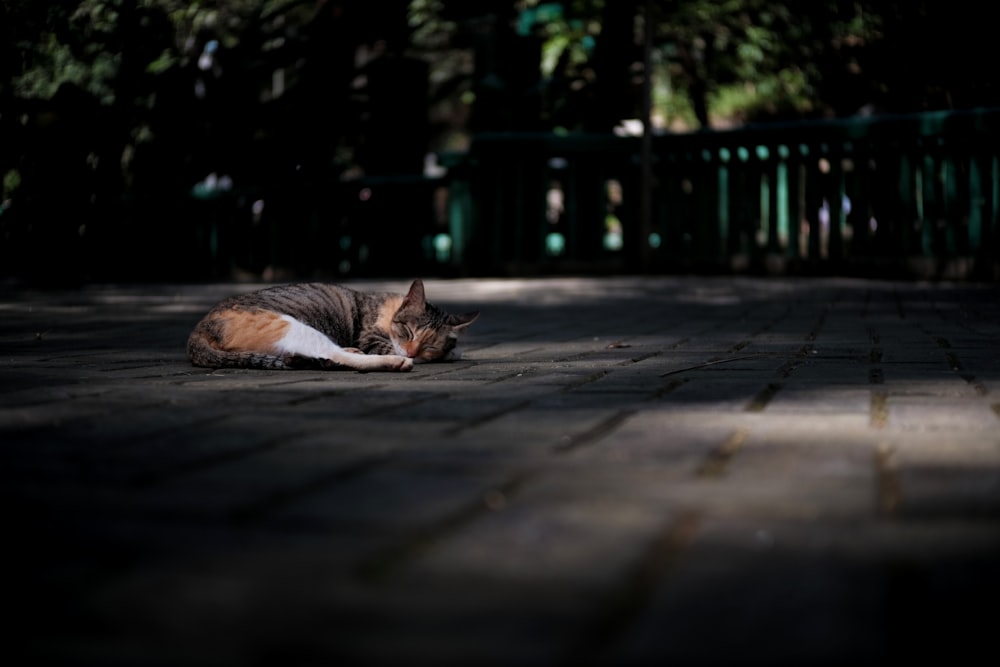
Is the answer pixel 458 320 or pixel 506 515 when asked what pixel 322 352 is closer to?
pixel 458 320

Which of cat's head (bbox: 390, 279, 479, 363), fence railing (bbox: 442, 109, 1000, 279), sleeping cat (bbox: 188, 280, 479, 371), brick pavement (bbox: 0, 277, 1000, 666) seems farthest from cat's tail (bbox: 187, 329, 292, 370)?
fence railing (bbox: 442, 109, 1000, 279)

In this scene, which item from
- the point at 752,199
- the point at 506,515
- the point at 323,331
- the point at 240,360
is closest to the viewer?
the point at 506,515

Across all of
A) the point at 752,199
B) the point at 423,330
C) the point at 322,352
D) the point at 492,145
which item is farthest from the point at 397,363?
the point at 492,145

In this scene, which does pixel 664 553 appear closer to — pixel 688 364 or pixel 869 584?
pixel 869 584

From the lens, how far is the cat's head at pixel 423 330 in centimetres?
498

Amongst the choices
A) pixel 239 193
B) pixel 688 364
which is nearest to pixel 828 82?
pixel 239 193

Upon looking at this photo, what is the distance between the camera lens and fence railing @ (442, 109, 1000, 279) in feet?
29.5

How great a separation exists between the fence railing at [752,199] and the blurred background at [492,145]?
2 centimetres

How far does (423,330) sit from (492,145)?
6.15 metres

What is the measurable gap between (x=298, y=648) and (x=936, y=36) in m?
10.8

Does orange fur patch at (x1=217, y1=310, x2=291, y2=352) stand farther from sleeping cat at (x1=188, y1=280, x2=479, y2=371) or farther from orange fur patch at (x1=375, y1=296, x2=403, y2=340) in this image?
orange fur patch at (x1=375, y1=296, x2=403, y2=340)

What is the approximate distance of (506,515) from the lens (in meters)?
2.00

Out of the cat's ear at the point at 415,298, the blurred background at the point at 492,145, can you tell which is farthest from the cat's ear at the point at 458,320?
the blurred background at the point at 492,145

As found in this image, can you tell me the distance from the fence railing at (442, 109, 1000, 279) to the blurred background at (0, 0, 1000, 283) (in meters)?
0.02
